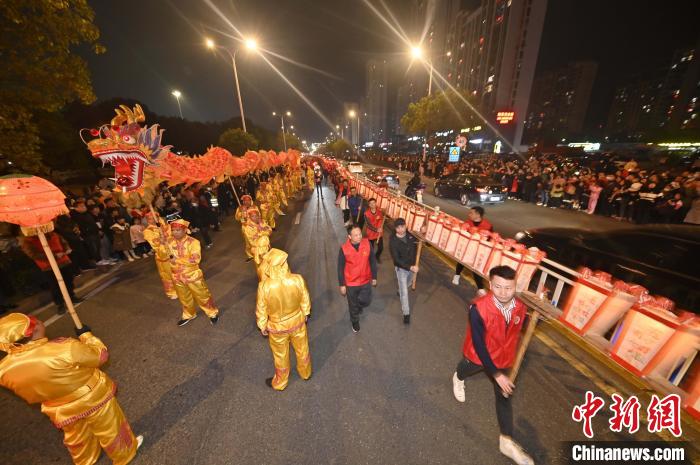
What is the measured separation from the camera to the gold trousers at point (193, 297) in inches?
177

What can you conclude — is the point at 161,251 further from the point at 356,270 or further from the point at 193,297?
the point at 356,270

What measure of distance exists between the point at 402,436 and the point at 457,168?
25.8 meters

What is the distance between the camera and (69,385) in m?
2.16

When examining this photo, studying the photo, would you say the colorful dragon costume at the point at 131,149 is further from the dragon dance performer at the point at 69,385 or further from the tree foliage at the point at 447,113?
the tree foliage at the point at 447,113

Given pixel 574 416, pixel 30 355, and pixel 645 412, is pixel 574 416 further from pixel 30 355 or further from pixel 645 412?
pixel 30 355

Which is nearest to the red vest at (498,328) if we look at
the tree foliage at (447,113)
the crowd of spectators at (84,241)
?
the crowd of spectators at (84,241)

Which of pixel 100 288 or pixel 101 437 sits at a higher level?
pixel 101 437

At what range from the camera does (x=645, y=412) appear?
2977 millimetres

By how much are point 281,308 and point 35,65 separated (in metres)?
8.06

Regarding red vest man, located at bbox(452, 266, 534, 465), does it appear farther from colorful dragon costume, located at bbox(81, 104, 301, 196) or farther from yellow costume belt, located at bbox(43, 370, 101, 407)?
colorful dragon costume, located at bbox(81, 104, 301, 196)

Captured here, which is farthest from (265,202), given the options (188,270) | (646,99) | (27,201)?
(646,99)

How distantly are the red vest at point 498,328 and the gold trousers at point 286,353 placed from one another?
192 centimetres

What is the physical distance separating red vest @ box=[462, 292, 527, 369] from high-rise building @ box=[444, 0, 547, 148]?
55.9 m

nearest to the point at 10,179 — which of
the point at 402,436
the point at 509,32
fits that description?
the point at 402,436
